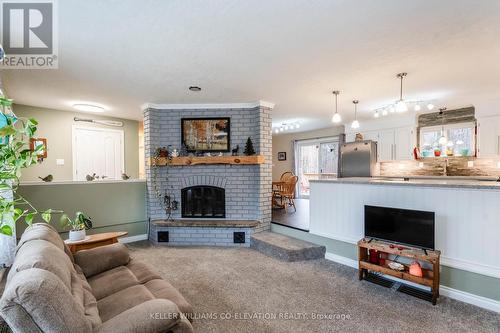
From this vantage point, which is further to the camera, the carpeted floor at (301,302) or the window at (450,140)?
the window at (450,140)

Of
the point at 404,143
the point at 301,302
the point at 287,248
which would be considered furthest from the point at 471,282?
the point at 404,143

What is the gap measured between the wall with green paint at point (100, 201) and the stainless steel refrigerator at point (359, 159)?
464 cm

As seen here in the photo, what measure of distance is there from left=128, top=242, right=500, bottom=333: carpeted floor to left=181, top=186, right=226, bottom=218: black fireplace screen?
3.85ft

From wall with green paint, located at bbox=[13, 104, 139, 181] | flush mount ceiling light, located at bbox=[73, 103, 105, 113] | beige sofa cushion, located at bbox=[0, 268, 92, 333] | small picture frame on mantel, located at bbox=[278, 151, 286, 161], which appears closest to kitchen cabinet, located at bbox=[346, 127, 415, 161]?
small picture frame on mantel, located at bbox=[278, 151, 286, 161]

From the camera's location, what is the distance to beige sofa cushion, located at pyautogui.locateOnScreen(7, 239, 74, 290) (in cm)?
137

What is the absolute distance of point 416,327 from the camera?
2086 millimetres

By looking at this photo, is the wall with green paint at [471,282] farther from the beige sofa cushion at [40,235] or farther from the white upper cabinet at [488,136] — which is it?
the beige sofa cushion at [40,235]

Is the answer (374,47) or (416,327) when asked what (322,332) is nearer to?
(416,327)

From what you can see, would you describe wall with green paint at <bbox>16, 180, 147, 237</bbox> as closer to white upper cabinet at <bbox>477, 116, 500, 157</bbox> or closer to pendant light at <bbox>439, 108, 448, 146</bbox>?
pendant light at <bbox>439, 108, 448, 146</bbox>

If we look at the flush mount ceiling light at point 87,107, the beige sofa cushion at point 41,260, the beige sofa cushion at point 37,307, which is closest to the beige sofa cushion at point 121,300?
the beige sofa cushion at point 41,260

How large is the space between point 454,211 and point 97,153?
6332 millimetres

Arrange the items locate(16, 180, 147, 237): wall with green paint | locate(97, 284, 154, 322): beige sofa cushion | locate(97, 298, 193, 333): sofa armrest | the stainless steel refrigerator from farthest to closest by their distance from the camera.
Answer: the stainless steel refrigerator → locate(16, 180, 147, 237): wall with green paint → locate(97, 284, 154, 322): beige sofa cushion → locate(97, 298, 193, 333): sofa armrest

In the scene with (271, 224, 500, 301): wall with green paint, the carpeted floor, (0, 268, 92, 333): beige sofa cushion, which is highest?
(0, 268, 92, 333): beige sofa cushion

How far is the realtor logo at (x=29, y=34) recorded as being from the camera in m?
1.88
